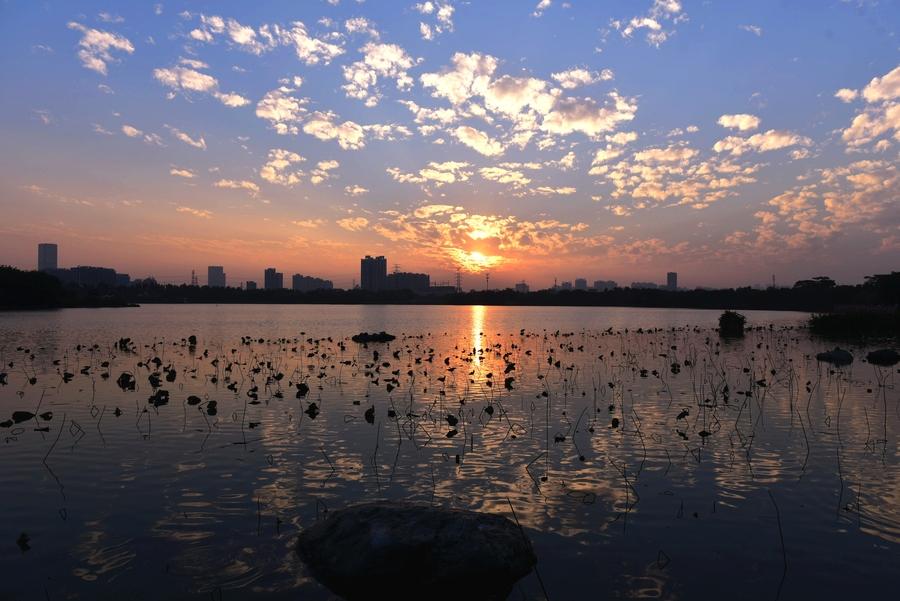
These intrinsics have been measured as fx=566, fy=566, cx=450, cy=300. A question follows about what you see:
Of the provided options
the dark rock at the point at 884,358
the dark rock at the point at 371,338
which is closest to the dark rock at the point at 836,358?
the dark rock at the point at 884,358

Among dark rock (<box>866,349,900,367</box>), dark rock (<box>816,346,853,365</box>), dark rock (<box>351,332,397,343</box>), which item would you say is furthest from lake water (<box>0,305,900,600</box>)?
dark rock (<box>351,332,397,343</box>)

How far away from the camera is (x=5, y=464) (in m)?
10.9

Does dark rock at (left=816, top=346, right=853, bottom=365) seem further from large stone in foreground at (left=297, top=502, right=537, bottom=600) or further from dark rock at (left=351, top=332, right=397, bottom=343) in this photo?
dark rock at (left=351, top=332, right=397, bottom=343)

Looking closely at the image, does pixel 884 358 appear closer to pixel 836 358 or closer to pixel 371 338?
pixel 836 358

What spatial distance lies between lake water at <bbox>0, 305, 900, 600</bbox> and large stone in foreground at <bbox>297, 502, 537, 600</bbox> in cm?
24

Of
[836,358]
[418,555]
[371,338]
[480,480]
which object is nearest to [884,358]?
[836,358]

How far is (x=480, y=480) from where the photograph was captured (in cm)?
1018

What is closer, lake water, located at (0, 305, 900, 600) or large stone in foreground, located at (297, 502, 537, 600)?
large stone in foreground, located at (297, 502, 537, 600)

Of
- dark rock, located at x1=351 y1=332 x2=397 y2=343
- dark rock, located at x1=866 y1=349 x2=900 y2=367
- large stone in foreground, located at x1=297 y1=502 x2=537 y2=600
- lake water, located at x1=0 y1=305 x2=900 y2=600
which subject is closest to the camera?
large stone in foreground, located at x1=297 y1=502 x2=537 y2=600

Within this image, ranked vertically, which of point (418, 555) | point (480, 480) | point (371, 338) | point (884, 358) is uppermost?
point (884, 358)

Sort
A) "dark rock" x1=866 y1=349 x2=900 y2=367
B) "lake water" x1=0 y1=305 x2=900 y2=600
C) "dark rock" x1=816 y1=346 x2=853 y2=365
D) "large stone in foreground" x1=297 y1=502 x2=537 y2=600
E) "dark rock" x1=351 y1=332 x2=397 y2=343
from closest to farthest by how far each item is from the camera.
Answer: "large stone in foreground" x1=297 y1=502 x2=537 y2=600, "lake water" x1=0 y1=305 x2=900 y2=600, "dark rock" x1=866 y1=349 x2=900 y2=367, "dark rock" x1=816 y1=346 x2=853 y2=365, "dark rock" x1=351 y1=332 x2=397 y2=343

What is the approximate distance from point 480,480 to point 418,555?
3.74 metres

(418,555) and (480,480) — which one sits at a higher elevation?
(418,555)

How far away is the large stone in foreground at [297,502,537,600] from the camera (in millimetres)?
6395
